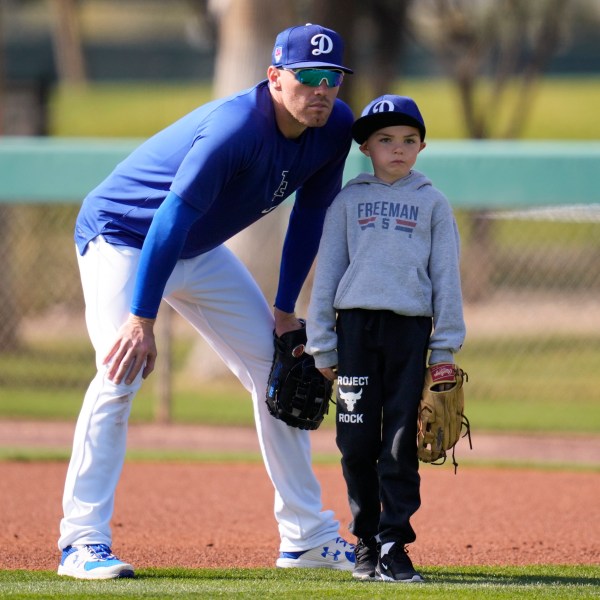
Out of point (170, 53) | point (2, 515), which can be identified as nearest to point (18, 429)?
point (2, 515)

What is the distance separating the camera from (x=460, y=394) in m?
4.59

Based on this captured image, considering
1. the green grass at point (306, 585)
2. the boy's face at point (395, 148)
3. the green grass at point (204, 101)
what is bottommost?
the green grass at point (306, 585)

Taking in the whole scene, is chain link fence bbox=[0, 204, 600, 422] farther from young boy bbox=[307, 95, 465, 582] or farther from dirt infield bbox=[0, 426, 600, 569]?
young boy bbox=[307, 95, 465, 582]

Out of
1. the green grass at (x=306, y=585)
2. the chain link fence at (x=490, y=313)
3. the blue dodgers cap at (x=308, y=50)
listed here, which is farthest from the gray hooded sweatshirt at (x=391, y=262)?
the chain link fence at (x=490, y=313)

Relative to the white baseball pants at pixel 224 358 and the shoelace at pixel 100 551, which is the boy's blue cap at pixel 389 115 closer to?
the white baseball pants at pixel 224 358

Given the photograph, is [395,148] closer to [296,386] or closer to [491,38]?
[296,386]

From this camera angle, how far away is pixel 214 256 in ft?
16.6

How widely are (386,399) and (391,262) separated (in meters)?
0.53

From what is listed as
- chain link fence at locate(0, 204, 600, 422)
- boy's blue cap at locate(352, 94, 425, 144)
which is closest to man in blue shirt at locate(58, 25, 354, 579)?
boy's blue cap at locate(352, 94, 425, 144)

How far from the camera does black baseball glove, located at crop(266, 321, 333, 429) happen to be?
193 inches

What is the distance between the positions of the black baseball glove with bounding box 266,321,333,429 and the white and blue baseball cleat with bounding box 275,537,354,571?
0.51 metres

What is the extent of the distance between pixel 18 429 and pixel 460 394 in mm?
6085

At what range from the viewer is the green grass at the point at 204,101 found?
3281cm

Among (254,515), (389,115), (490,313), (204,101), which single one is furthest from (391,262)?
(204,101)
